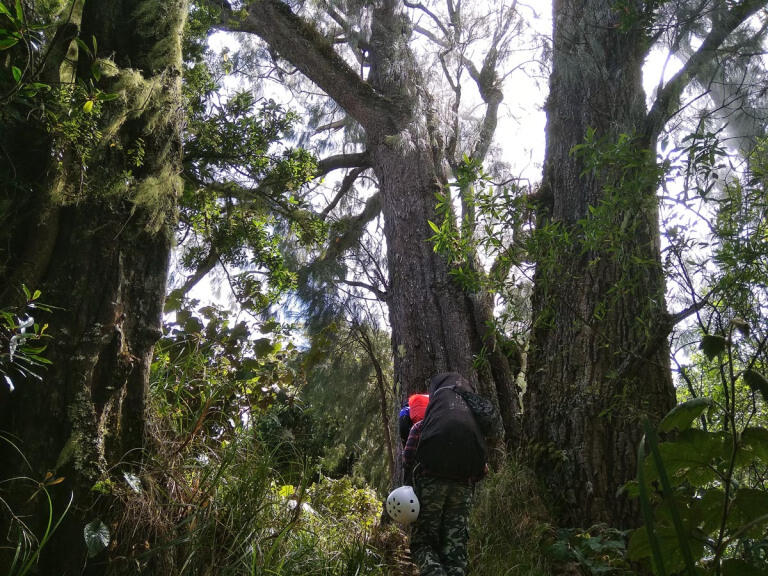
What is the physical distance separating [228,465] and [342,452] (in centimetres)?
574

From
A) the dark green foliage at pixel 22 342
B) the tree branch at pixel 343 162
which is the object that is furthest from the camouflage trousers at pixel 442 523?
the tree branch at pixel 343 162

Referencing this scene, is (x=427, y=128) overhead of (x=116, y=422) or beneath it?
overhead

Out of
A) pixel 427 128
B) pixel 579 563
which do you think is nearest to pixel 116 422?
Answer: pixel 579 563

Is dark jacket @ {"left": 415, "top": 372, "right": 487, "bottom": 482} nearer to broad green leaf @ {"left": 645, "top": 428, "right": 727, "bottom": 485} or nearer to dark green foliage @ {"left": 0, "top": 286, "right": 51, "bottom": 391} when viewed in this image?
dark green foliage @ {"left": 0, "top": 286, "right": 51, "bottom": 391}

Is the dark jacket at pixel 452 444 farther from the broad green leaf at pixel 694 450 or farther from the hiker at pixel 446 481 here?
the broad green leaf at pixel 694 450

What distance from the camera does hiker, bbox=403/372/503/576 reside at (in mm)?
4039

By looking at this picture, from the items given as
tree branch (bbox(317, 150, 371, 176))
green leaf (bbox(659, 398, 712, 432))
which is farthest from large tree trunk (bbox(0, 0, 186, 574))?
tree branch (bbox(317, 150, 371, 176))

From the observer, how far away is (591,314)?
5.30 meters

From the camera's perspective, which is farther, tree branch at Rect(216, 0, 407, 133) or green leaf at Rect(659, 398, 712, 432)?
tree branch at Rect(216, 0, 407, 133)

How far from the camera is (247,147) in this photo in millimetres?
4301

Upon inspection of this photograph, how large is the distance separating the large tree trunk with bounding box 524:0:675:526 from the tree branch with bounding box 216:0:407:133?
1.98 m

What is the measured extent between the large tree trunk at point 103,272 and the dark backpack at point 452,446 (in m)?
1.71

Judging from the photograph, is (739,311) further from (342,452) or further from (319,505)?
(342,452)

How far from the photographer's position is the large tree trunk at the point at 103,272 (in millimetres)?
2928
